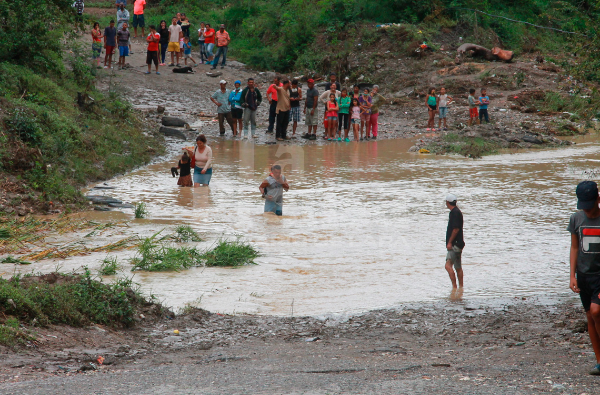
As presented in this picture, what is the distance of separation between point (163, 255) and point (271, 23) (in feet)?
94.1

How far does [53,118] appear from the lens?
15477mm

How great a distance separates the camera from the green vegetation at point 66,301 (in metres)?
6.12

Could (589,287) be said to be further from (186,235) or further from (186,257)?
(186,235)

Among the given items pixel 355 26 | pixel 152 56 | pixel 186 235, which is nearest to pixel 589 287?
pixel 186 235

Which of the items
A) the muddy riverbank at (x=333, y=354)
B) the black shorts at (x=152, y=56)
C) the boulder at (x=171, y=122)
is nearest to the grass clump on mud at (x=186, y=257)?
the muddy riverbank at (x=333, y=354)

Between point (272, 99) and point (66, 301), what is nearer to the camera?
point (66, 301)

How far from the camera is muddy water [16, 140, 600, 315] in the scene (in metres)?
8.47

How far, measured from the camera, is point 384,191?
48.6 ft

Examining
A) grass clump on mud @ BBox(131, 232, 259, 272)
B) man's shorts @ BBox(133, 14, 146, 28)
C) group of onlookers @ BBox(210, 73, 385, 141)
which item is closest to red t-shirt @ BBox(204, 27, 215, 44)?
man's shorts @ BBox(133, 14, 146, 28)

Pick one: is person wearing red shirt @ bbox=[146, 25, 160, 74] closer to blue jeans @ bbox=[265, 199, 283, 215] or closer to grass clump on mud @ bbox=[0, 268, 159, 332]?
blue jeans @ bbox=[265, 199, 283, 215]

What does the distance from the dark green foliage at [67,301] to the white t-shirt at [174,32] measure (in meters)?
22.2

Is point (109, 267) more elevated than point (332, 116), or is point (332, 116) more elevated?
point (332, 116)

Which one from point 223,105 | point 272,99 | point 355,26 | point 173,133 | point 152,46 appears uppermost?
point 355,26

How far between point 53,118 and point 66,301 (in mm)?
10029
